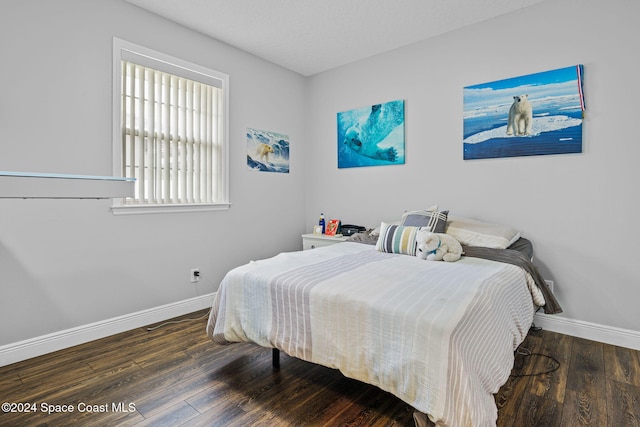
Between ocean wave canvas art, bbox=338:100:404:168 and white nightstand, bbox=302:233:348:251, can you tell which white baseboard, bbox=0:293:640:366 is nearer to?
white nightstand, bbox=302:233:348:251

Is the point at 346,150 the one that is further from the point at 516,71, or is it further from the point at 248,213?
the point at 516,71

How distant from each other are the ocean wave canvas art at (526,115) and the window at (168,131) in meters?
2.39

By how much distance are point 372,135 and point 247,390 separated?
2.78 meters

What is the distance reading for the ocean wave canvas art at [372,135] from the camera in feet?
11.5

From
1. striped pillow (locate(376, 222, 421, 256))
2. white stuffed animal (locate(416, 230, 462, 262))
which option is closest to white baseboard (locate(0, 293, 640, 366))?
white stuffed animal (locate(416, 230, 462, 262))

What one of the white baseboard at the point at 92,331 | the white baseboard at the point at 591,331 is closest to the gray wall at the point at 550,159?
the white baseboard at the point at 591,331

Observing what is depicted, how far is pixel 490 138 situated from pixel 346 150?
1546 millimetres

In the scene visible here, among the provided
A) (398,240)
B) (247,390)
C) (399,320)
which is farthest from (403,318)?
(398,240)

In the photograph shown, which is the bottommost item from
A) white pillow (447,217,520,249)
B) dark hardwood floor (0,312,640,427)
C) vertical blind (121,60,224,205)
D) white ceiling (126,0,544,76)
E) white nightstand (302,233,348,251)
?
dark hardwood floor (0,312,640,427)

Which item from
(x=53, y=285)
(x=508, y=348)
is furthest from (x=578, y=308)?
(x=53, y=285)

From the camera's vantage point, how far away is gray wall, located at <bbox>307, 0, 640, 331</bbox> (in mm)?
2402

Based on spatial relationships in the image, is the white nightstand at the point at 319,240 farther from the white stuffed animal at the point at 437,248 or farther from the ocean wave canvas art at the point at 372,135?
the white stuffed animal at the point at 437,248

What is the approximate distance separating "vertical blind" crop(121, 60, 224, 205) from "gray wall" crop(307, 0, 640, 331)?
175cm

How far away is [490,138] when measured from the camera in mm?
2930
